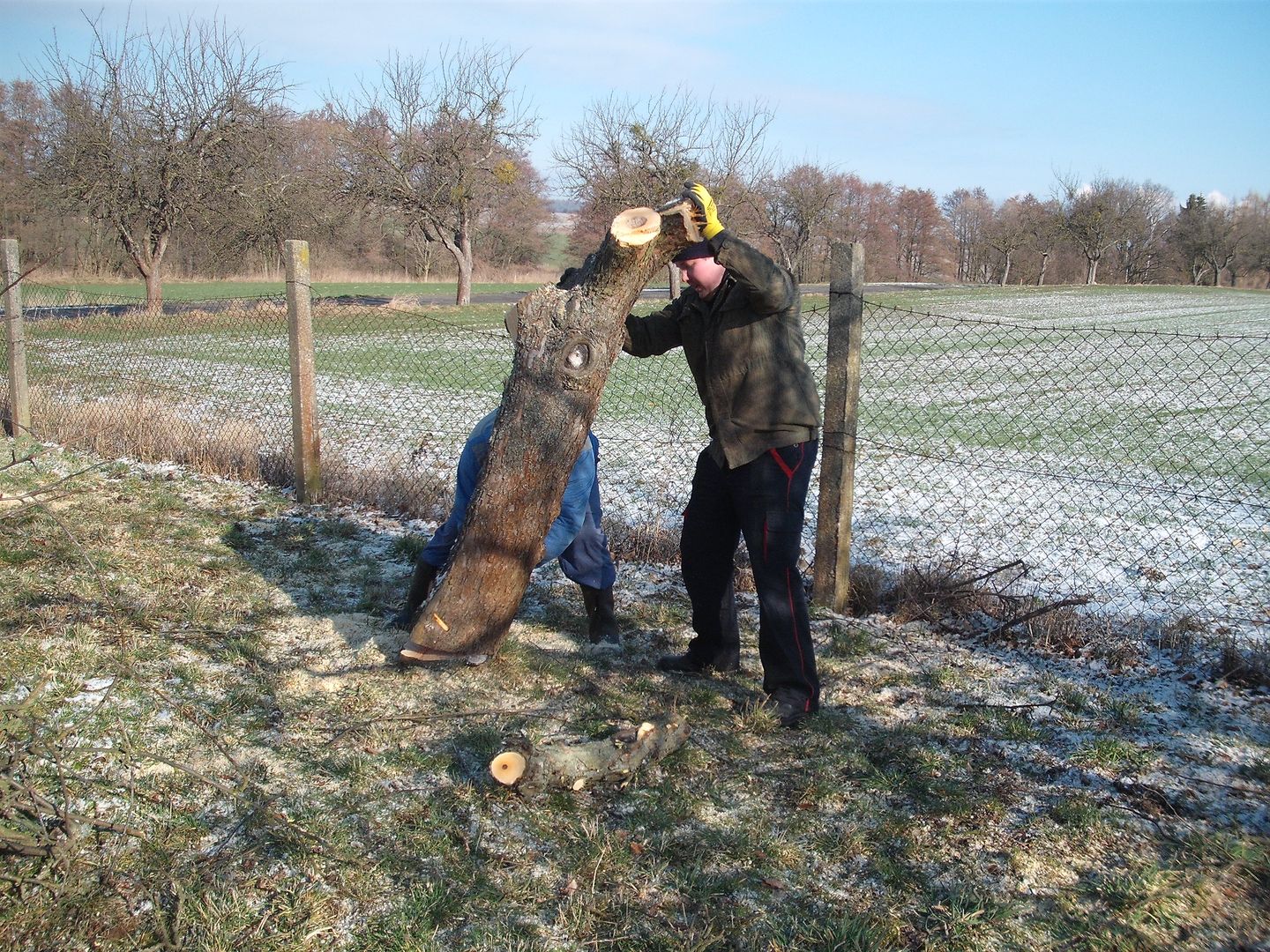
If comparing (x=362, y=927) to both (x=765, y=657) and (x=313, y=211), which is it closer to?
(x=765, y=657)

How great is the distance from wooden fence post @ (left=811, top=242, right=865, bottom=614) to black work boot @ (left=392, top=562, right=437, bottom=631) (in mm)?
1883

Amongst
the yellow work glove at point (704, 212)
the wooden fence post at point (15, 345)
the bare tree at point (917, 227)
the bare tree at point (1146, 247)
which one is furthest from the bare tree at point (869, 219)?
the yellow work glove at point (704, 212)

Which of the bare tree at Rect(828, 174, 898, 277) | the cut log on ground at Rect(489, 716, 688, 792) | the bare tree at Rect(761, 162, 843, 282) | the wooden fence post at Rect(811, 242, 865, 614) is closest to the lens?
the cut log on ground at Rect(489, 716, 688, 792)

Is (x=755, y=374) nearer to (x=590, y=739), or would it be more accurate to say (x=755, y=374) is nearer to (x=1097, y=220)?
(x=590, y=739)

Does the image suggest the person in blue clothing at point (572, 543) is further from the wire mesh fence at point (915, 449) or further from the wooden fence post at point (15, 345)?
the wooden fence post at point (15, 345)

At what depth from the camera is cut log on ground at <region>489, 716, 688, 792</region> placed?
115 inches

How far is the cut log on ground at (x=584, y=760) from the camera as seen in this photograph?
2924 mm

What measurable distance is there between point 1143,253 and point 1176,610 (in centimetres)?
6988

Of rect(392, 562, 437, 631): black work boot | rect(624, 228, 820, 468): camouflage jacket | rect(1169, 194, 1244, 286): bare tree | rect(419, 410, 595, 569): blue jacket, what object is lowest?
rect(392, 562, 437, 631): black work boot

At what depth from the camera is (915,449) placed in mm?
8992

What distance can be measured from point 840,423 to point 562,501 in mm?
1516

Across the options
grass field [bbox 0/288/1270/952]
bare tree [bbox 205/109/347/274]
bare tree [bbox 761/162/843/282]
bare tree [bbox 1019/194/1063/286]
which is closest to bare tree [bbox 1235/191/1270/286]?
bare tree [bbox 1019/194/1063/286]

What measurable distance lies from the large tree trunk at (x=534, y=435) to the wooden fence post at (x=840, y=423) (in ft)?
4.40

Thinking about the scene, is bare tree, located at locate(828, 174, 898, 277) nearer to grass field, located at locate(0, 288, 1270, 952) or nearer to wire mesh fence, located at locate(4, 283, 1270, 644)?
wire mesh fence, located at locate(4, 283, 1270, 644)
